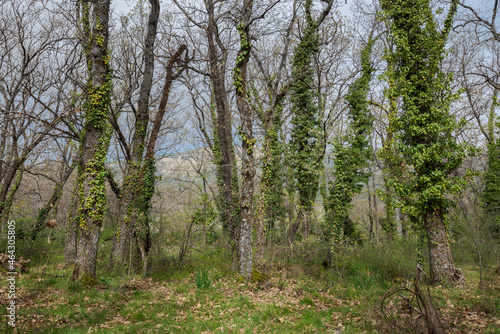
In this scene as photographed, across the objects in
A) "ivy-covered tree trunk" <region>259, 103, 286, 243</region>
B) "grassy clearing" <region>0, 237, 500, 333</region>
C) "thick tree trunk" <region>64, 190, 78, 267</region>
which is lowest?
"grassy clearing" <region>0, 237, 500, 333</region>

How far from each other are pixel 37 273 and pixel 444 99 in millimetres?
15329

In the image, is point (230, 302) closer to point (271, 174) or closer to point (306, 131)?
point (271, 174)

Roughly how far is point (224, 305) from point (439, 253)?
779 centimetres

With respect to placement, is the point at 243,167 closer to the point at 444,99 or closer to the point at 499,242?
the point at 444,99

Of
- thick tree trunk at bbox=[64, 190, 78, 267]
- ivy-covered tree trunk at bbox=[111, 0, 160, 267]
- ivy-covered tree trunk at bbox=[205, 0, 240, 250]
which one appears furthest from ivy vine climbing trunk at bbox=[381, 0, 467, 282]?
thick tree trunk at bbox=[64, 190, 78, 267]

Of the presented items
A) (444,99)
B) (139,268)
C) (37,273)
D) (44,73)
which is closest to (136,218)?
(139,268)

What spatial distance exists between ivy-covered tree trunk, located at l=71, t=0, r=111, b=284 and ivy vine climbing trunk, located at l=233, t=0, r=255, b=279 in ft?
14.7

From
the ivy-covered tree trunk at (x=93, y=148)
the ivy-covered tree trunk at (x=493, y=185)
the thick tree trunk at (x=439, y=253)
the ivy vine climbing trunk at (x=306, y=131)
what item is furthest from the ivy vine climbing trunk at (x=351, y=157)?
the ivy-covered tree trunk at (x=93, y=148)

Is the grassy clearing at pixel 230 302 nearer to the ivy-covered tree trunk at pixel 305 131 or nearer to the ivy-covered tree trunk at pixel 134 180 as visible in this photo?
the ivy-covered tree trunk at pixel 134 180

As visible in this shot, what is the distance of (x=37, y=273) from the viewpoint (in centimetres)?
916

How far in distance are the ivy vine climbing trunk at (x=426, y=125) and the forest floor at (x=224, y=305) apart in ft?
6.35

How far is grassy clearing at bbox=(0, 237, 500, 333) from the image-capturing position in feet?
18.8

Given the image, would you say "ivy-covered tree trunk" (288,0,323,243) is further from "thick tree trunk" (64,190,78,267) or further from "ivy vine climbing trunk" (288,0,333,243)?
"thick tree trunk" (64,190,78,267)

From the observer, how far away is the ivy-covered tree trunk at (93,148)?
834cm
